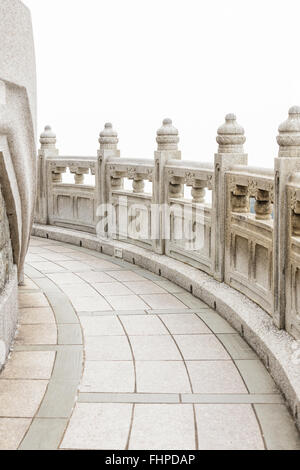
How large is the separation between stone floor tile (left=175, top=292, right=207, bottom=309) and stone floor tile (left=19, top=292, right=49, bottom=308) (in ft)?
4.35

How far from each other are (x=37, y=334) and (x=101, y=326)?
570mm

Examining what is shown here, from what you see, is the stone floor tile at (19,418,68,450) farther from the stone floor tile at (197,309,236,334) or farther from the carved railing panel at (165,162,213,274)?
the carved railing panel at (165,162,213,274)

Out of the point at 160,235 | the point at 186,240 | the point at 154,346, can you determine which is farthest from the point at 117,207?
the point at 154,346

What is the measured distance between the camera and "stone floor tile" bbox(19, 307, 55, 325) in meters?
5.38

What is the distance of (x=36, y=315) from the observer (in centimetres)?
554

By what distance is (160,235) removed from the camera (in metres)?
7.43

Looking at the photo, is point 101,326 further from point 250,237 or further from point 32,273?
point 32,273

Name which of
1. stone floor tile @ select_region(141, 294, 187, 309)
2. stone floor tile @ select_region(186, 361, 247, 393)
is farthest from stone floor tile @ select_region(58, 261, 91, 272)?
stone floor tile @ select_region(186, 361, 247, 393)

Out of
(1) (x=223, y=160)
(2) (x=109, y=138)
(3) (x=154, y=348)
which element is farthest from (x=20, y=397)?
(2) (x=109, y=138)

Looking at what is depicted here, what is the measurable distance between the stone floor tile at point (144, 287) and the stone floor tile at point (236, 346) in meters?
1.48

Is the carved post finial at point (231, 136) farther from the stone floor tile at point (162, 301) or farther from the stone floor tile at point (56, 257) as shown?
the stone floor tile at point (56, 257)

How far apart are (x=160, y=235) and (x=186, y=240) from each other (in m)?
0.60
